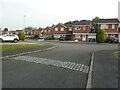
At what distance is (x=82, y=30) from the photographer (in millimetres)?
66875

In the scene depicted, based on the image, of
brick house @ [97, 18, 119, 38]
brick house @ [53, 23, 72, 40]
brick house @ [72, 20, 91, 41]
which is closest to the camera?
brick house @ [97, 18, 119, 38]

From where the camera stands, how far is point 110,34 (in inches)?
2500

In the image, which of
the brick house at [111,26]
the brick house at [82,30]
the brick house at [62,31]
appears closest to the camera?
the brick house at [111,26]

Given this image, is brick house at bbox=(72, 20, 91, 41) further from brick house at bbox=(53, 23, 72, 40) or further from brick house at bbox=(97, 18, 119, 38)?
brick house at bbox=(53, 23, 72, 40)

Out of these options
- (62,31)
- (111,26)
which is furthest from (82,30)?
(62,31)

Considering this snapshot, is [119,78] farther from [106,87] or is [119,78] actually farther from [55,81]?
[55,81]

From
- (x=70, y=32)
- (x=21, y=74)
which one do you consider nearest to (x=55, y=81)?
(x=21, y=74)

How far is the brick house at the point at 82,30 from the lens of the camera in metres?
66.2

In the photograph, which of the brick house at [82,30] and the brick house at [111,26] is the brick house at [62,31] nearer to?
the brick house at [82,30]

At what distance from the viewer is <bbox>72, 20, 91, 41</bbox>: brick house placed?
6625cm

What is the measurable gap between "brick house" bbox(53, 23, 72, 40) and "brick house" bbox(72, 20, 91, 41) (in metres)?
6.59

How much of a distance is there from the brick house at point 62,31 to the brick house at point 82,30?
659cm

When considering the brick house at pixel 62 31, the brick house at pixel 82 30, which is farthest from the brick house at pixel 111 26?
the brick house at pixel 62 31

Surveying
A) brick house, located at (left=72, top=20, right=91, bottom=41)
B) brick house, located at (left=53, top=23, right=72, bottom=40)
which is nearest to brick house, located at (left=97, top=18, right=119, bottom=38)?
brick house, located at (left=72, top=20, right=91, bottom=41)
